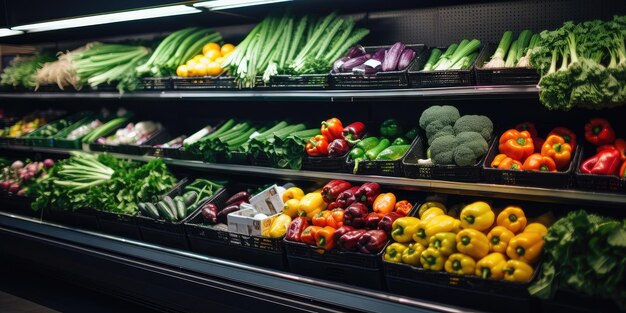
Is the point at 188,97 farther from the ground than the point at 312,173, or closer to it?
farther from the ground

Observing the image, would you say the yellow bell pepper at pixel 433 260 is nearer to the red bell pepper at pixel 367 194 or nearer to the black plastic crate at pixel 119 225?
the red bell pepper at pixel 367 194

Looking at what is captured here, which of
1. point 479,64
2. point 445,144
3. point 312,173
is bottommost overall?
point 312,173

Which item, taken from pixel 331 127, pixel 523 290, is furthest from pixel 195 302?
pixel 523 290

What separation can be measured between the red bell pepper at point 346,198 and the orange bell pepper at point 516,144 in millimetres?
897

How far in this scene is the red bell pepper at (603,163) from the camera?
258cm

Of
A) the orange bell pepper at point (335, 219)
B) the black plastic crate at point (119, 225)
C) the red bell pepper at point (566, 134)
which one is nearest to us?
the red bell pepper at point (566, 134)

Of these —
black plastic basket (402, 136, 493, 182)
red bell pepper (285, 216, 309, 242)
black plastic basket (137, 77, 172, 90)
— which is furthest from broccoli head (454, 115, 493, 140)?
black plastic basket (137, 77, 172, 90)

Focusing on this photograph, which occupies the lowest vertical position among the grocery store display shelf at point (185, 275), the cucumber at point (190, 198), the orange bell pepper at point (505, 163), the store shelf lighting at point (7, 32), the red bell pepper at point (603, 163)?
the grocery store display shelf at point (185, 275)

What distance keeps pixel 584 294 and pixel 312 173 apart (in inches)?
67.0

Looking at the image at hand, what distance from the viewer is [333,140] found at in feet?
11.4

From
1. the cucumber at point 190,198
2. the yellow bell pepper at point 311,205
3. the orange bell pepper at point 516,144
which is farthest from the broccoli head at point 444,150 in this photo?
the cucumber at point 190,198

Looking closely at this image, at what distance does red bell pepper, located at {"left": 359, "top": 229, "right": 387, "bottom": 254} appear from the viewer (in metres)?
2.93

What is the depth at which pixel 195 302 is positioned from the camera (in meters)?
3.53

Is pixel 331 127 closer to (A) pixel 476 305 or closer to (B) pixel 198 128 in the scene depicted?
(A) pixel 476 305
